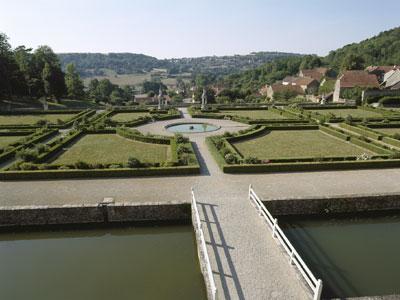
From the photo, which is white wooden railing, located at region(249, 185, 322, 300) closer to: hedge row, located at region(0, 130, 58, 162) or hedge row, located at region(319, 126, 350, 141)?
hedge row, located at region(319, 126, 350, 141)

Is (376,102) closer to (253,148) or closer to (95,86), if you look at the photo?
(253,148)

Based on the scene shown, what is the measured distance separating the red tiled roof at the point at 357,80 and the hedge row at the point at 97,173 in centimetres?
4954

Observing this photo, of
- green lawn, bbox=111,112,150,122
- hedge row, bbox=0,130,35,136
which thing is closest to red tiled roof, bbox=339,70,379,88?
green lawn, bbox=111,112,150,122

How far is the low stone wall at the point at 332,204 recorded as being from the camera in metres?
14.3

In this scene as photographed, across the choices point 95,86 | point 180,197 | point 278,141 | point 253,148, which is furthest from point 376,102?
point 95,86

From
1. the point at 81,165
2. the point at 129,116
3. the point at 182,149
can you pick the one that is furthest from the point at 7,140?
the point at 182,149

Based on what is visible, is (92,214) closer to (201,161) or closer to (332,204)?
(201,161)

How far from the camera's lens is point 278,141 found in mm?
25844

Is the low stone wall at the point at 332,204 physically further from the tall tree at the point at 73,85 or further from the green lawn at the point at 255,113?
the tall tree at the point at 73,85

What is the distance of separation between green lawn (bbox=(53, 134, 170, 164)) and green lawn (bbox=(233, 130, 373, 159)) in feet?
20.7

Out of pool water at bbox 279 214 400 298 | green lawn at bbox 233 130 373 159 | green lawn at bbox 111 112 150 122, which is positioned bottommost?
pool water at bbox 279 214 400 298

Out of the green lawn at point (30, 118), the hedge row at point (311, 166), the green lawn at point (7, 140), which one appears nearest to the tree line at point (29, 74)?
the green lawn at point (30, 118)

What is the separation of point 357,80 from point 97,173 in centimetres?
5561

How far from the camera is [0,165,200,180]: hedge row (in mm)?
17062
